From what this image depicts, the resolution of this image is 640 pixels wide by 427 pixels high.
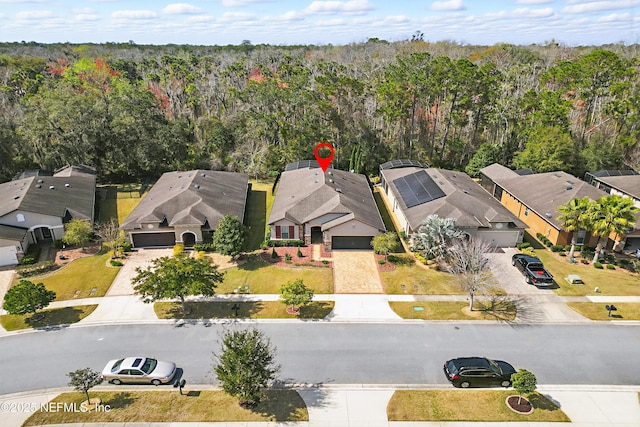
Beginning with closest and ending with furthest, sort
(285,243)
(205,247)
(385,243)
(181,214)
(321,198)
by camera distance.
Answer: (385,243) → (205,247) → (285,243) → (181,214) → (321,198)

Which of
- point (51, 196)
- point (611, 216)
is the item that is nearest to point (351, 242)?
point (611, 216)

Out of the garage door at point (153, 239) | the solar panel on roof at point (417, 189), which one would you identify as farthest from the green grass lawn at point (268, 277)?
the solar panel on roof at point (417, 189)

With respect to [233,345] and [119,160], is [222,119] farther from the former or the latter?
[233,345]

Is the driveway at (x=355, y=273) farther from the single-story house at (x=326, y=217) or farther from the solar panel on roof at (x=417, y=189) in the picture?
the solar panel on roof at (x=417, y=189)

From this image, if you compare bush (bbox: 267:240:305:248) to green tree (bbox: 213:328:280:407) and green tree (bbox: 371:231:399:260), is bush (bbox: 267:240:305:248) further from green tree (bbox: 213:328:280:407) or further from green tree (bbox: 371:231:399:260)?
green tree (bbox: 213:328:280:407)

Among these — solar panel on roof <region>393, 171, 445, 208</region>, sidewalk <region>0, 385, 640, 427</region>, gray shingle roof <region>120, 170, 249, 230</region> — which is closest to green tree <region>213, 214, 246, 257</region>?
gray shingle roof <region>120, 170, 249, 230</region>

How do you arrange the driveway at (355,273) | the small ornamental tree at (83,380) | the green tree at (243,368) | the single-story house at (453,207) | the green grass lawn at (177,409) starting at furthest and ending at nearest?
1. the single-story house at (453,207)
2. the driveway at (355,273)
3. the small ornamental tree at (83,380)
4. the green grass lawn at (177,409)
5. the green tree at (243,368)

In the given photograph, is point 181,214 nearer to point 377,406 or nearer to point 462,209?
point 377,406
